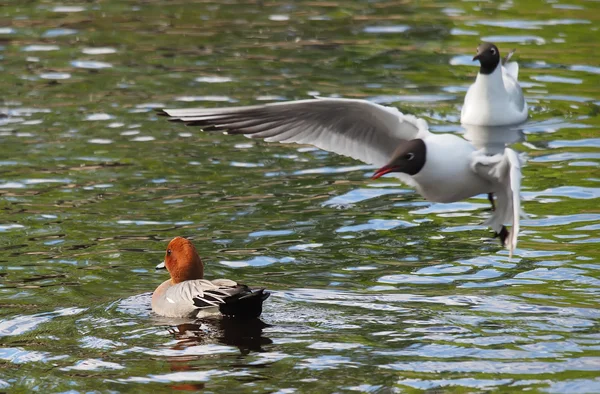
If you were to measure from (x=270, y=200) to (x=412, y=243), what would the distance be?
2.12 m

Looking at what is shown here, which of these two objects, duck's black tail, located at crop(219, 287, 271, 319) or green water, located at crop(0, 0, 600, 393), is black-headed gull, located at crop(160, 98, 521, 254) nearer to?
green water, located at crop(0, 0, 600, 393)

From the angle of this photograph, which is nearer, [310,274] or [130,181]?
[310,274]

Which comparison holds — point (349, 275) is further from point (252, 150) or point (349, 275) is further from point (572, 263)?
point (252, 150)

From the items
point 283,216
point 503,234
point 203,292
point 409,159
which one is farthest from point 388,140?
point 203,292

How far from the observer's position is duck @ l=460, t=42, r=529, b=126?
16181 mm

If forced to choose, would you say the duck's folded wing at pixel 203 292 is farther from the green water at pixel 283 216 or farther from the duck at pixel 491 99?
the duck at pixel 491 99

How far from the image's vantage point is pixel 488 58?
16.2 meters

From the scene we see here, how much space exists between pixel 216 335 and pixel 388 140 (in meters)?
2.63

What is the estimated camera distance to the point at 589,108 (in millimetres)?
16828

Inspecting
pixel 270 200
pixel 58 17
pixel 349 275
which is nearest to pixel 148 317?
pixel 349 275

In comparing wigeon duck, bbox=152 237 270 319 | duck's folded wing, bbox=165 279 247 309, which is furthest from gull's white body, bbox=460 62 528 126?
duck's folded wing, bbox=165 279 247 309

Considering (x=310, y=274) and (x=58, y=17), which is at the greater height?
(x=58, y=17)

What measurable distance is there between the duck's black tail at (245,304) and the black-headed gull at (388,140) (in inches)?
57.4

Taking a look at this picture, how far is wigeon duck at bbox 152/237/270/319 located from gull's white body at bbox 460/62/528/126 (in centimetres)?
680
